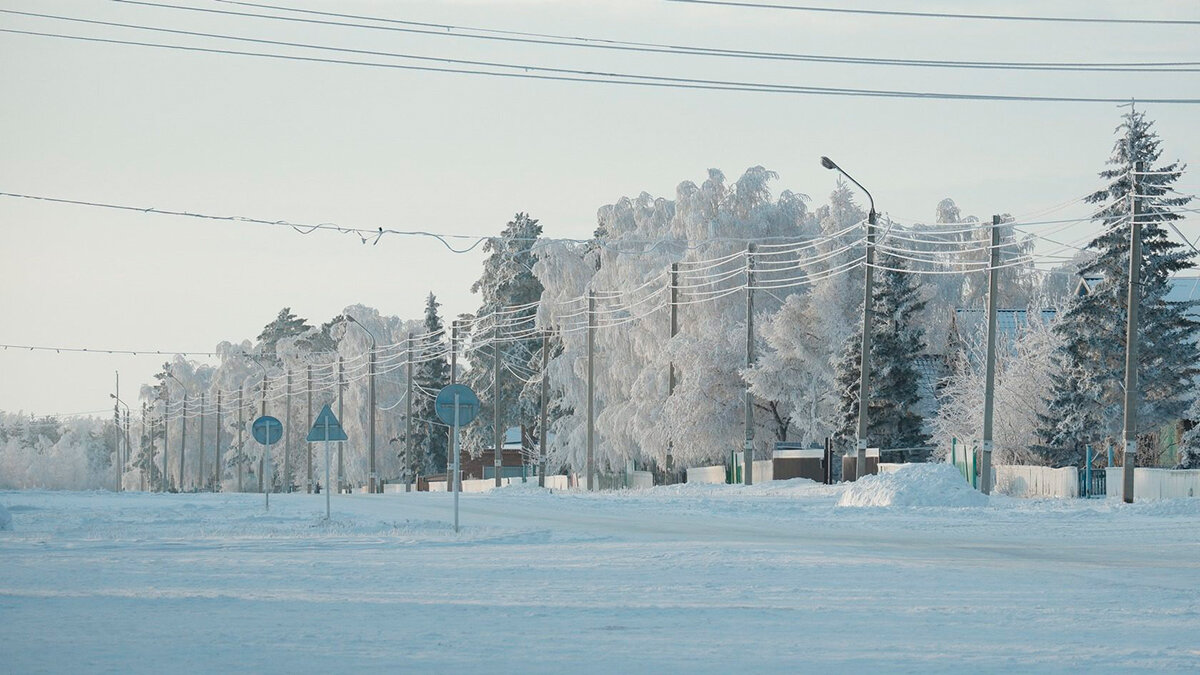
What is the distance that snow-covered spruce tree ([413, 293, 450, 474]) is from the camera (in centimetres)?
11088

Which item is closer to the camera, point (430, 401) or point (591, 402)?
point (591, 402)

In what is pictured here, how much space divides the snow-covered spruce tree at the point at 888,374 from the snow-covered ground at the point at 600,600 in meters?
32.7

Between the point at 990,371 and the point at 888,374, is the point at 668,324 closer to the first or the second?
the point at 888,374

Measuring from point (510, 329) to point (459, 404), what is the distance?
266ft

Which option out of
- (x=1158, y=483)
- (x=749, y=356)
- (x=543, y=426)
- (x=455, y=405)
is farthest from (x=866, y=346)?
(x=543, y=426)

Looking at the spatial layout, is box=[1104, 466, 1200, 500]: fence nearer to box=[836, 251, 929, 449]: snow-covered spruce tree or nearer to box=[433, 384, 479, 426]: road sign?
box=[836, 251, 929, 449]: snow-covered spruce tree

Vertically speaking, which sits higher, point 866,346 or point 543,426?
point 866,346

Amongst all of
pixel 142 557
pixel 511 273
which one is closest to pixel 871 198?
pixel 142 557

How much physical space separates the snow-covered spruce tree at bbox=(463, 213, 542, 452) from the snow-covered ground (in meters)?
81.3

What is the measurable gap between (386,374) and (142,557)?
93349 mm

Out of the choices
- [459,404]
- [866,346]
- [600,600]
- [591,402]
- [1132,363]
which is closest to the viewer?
[600,600]

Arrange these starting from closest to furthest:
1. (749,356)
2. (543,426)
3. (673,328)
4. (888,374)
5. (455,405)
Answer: (455,405)
(749,356)
(888,374)
(673,328)
(543,426)

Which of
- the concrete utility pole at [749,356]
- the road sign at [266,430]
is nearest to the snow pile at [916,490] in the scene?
the road sign at [266,430]

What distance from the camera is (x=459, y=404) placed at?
992 inches
